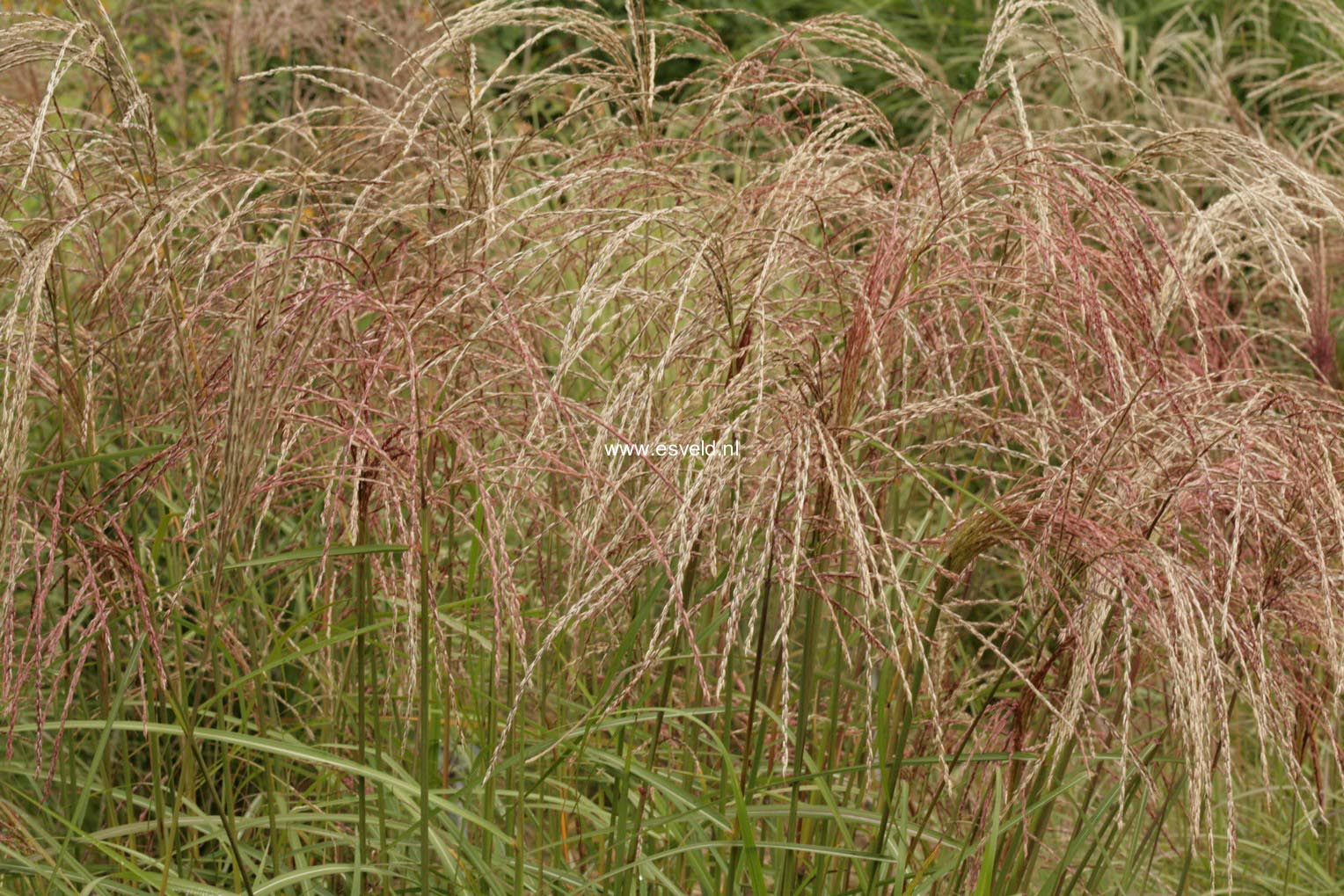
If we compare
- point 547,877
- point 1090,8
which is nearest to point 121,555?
point 547,877

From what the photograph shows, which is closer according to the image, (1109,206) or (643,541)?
(1109,206)

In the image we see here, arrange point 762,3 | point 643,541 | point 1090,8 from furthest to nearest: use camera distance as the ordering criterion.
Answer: point 762,3 < point 1090,8 < point 643,541

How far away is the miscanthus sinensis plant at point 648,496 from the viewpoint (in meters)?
1.54

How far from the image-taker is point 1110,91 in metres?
6.19

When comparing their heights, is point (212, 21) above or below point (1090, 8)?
below

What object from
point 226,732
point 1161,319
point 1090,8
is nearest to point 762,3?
point 1090,8

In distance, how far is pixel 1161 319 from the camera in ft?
6.36

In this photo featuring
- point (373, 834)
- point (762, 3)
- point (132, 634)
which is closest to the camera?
point (132, 634)

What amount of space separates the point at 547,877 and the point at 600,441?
2.35ft

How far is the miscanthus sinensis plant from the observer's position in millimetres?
1538

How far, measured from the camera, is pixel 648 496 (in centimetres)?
158

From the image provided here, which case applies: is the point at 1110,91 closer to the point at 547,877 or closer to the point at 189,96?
the point at 189,96

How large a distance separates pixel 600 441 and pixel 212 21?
15.6 ft

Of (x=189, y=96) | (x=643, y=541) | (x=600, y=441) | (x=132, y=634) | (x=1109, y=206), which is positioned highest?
(x=1109, y=206)
